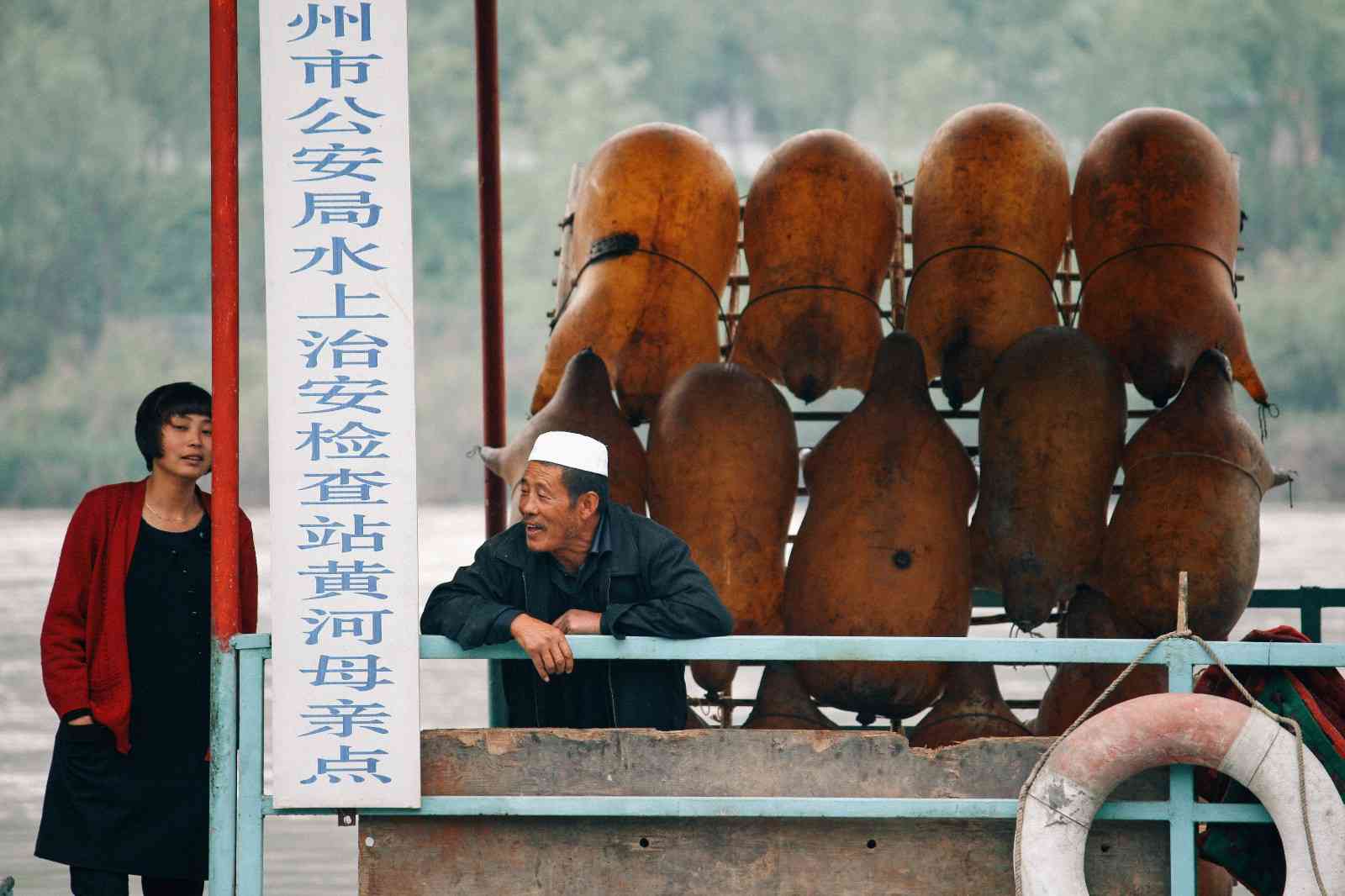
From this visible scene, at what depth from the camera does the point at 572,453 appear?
4133 millimetres

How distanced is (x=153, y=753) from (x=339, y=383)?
3.25 ft

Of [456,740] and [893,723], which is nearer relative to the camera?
[456,740]

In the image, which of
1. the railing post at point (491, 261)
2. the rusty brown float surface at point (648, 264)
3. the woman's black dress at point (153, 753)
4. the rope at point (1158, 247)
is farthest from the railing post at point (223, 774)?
the rope at point (1158, 247)

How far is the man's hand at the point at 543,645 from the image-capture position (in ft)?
12.3

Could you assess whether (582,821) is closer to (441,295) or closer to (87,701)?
(87,701)

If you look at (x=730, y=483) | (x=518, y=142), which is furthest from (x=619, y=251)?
(x=518, y=142)

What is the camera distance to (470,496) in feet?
96.5

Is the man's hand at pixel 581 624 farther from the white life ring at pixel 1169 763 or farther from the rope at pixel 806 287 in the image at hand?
the rope at pixel 806 287

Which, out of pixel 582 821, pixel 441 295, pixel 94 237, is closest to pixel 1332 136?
pixel 441 295

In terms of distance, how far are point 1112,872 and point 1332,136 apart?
29516 millimetres

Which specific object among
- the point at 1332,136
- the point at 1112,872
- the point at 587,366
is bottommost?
the point at 1112,872

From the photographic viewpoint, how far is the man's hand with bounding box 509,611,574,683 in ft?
12.3

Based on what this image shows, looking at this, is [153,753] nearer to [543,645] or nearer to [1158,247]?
[543,645]

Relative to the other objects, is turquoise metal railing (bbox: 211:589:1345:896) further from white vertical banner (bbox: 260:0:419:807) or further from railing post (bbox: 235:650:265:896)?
white vertical banner (bbox: 260:0:419:807)
